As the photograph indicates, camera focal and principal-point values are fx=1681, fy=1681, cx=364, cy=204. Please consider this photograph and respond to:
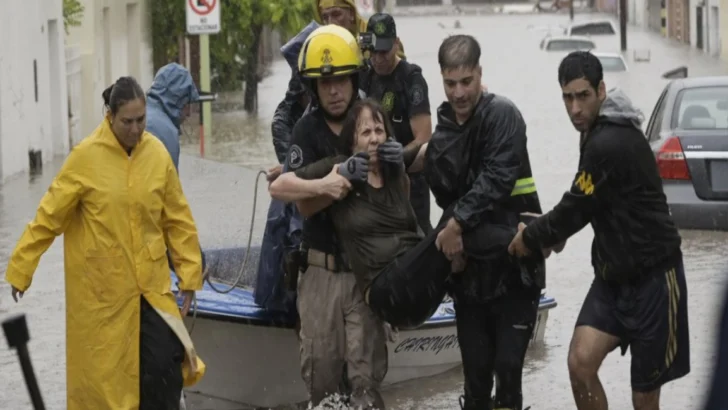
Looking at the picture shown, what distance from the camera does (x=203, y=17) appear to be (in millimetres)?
24750

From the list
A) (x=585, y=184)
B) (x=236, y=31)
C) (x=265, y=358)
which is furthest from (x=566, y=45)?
(x=585, y=184)

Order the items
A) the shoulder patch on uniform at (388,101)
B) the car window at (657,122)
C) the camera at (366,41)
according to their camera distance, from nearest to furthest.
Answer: the camera at (366,41) → the shoulder patch on uniform at (388,101) → the car window at (657,122)

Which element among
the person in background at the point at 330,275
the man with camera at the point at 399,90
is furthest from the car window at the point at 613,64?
the person in background at the point at 330,275

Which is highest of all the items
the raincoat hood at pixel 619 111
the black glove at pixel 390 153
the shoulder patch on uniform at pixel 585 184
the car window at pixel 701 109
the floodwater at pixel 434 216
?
the raincoat hood at pixel 619 111

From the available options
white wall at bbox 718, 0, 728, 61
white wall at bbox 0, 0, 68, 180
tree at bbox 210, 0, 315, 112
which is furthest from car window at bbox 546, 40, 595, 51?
white wall at bbox 0, 0, 68, 180

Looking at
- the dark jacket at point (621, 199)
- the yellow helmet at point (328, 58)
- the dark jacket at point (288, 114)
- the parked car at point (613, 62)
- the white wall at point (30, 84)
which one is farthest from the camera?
the parked car at point (613, 62)

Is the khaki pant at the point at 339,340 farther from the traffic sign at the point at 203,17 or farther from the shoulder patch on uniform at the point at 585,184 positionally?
the traffic sign at the point at 203,17

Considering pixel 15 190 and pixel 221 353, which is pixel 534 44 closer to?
pixel 15 190

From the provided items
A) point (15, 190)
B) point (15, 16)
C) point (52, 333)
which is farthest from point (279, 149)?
point (15, 16)

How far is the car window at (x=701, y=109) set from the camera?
46.3ft

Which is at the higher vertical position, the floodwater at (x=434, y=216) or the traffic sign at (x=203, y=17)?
the traffic sign at (x=203, y=17)

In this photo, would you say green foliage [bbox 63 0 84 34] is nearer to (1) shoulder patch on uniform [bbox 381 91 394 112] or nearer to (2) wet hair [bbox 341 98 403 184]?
(1) shoulder patch on uniform [bbox 381 91 394 112]

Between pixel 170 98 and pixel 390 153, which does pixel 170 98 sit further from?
pixel 390 153

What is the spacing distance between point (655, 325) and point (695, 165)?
7757 mm
